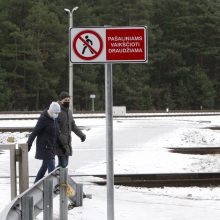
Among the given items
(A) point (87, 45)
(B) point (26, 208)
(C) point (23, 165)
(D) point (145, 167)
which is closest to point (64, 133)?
(C) point (23, 165)

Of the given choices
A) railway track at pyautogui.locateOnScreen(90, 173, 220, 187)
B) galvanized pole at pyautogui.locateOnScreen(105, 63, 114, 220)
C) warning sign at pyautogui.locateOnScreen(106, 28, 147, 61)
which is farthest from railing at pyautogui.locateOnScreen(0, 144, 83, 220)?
railway track at pyautogui.locateOnScreen(90, 173, 220, 187)

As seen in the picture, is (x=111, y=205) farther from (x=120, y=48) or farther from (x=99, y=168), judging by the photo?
(x=99, y=168)

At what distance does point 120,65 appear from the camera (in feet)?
215

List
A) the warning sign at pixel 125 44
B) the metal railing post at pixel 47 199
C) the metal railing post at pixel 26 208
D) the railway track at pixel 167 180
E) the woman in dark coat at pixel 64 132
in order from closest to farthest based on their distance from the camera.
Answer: the metal railing post at pixel 26 208
the metal railing post at pixel 47 199
the warning sign at pixel 125 44
the woman in dark coat at pixel 64 132
the railway track at pixel 167 180

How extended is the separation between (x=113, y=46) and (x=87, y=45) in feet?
0.92

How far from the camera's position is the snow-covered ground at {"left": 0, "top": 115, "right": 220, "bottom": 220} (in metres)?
8.77

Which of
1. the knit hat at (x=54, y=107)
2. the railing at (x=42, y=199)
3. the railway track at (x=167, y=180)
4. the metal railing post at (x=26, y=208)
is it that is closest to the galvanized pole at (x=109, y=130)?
the railing at (x=42, y=199)

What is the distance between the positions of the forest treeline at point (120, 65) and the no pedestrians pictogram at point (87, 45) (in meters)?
51.8

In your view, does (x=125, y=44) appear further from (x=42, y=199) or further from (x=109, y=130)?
(x=42, y=199)

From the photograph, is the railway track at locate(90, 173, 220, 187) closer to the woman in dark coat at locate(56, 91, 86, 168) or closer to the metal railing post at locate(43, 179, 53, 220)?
the woman in dark coat at locate(56, 91, 86, 168)

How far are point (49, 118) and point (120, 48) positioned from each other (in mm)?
3955

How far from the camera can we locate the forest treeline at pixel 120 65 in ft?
199

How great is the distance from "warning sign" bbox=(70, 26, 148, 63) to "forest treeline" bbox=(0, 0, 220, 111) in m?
51.8

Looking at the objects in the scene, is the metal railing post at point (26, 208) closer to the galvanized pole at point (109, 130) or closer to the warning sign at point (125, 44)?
the galvanized pole at point (109, 130)
